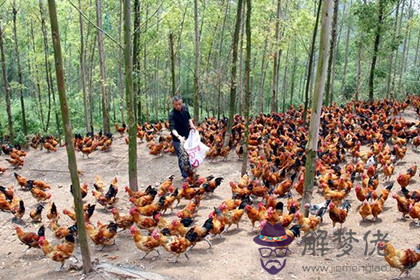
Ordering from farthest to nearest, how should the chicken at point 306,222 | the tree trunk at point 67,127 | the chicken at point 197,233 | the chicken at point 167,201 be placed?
the chicken at point 167,201
the chicken at point 306,222
the chicken at point 197,233
the tree trunk at point 67,127

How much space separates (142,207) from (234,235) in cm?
236

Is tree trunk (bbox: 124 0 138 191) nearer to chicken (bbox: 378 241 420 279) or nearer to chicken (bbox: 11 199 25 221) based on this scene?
chicken (bbox: 11 199 25 221)

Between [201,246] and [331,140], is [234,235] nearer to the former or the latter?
[201,246]

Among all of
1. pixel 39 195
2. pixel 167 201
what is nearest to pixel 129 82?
pixel 167 201

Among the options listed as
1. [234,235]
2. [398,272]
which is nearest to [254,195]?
[234,235]

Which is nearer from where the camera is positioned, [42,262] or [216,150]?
[42,262]

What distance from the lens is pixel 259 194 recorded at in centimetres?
902

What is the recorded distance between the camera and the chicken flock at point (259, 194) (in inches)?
264

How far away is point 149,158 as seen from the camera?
45.4ft

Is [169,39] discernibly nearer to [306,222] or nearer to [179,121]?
[179,121]

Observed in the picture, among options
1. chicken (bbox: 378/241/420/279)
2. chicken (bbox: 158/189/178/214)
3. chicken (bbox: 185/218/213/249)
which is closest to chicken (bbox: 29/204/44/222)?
chicken (bbox: 158/189/178/214)

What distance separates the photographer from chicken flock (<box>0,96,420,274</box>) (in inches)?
264

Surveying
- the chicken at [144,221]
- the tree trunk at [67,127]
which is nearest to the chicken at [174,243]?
the chicken at [144,221]

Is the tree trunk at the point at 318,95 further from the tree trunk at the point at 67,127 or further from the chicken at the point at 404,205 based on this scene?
the tree trunk at the point at 67,127
